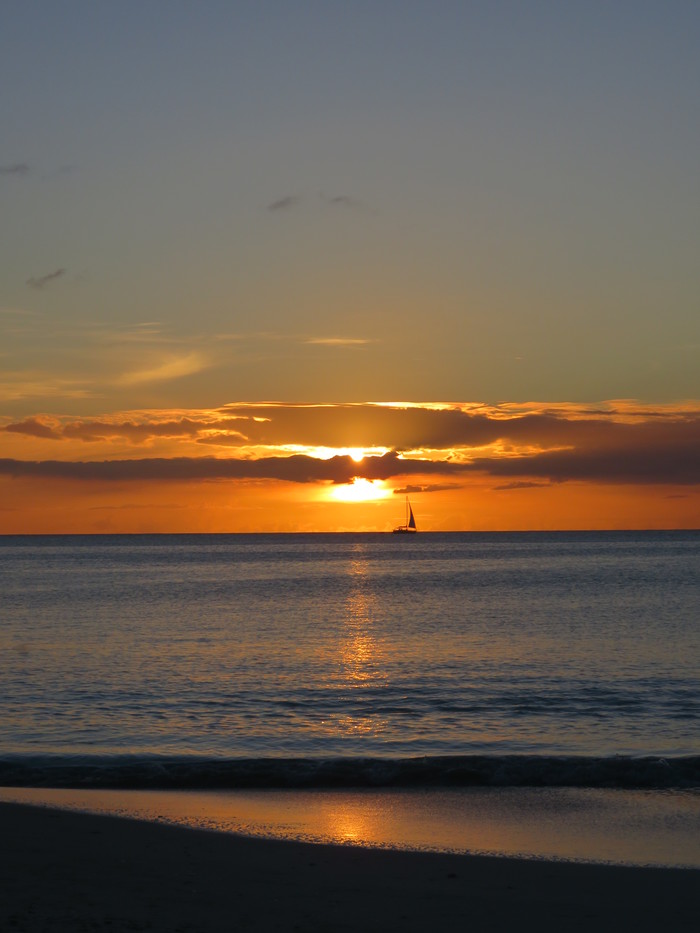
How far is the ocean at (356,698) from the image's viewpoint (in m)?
19.8

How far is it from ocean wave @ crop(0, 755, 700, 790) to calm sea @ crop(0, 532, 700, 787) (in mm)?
49

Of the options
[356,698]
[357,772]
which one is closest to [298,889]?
[357,772]

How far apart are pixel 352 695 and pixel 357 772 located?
10140 mm

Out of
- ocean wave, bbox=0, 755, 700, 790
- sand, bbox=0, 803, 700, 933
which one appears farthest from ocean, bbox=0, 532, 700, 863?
sand, bbox=0, 803, 700, 933

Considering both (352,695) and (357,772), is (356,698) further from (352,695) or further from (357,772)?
(357,772)

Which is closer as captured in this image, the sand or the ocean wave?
the sand

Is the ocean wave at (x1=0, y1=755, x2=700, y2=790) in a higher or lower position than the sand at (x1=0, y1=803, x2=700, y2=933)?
lower

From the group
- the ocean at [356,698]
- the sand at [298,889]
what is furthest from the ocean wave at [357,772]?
the sand at [298,889]

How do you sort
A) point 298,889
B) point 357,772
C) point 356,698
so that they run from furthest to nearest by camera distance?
point 356,698
point 357,772
point 298,889

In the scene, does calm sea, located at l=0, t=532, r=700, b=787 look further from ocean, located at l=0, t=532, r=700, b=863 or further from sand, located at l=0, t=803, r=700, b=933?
sand, located at l=0, t=803, r=700, b=933

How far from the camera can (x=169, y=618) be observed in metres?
59.8

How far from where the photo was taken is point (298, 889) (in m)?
12.2

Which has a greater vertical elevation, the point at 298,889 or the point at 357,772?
the point at 298,889

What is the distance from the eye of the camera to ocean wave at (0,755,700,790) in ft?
63.3
